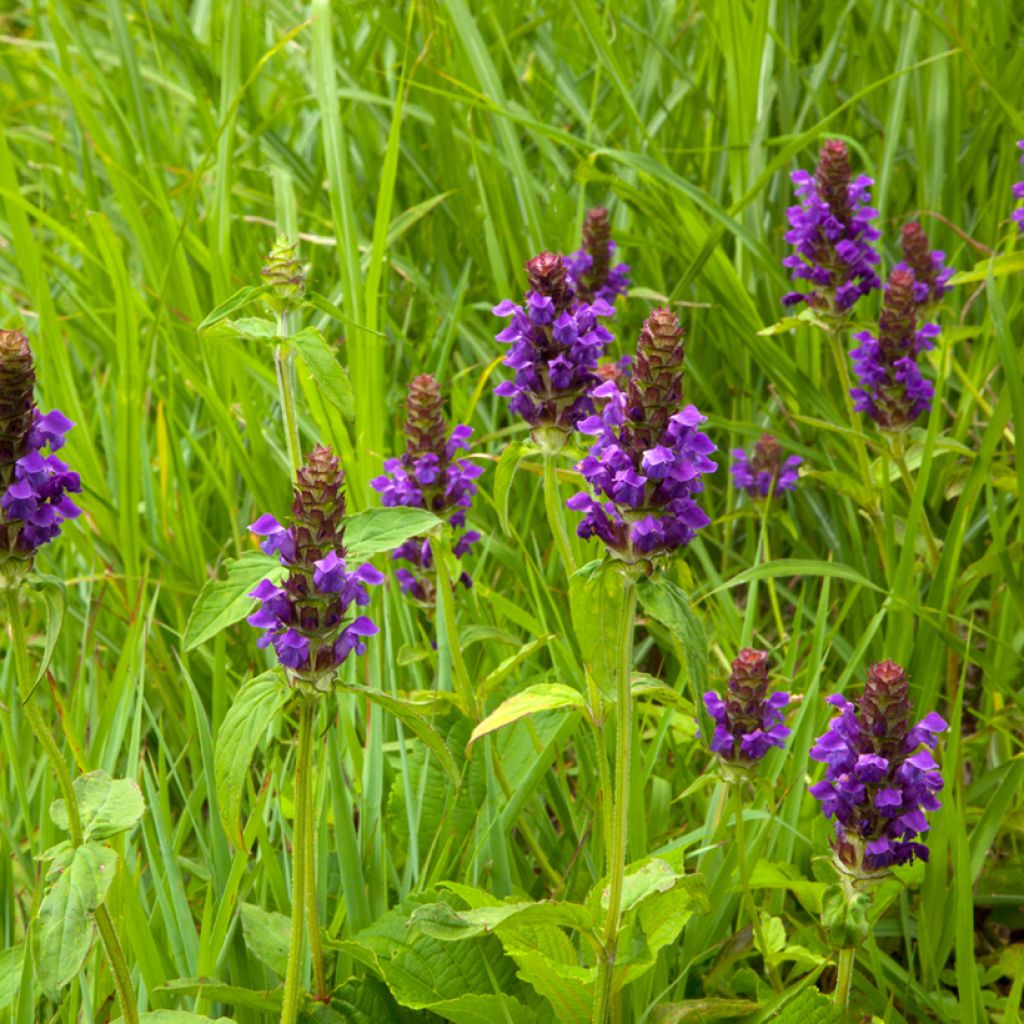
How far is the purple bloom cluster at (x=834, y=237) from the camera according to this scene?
9.20 ft

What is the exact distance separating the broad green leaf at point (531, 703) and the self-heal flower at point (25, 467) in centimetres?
64

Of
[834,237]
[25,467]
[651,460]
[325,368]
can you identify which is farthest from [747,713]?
[834,237]

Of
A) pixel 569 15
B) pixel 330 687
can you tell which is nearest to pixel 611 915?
pixel 330 687

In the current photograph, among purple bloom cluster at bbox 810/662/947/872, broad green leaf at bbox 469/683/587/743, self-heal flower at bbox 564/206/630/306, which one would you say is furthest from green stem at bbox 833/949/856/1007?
self-heal flower at bbox 564/206/630/306

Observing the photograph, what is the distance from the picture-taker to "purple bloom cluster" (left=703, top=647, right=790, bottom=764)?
6.40ft

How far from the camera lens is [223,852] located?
189cm

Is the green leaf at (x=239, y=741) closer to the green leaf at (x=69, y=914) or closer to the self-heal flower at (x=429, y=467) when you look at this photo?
the green leaf at (x=69, y=914)

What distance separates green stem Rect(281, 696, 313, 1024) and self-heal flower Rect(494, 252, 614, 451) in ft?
2.23

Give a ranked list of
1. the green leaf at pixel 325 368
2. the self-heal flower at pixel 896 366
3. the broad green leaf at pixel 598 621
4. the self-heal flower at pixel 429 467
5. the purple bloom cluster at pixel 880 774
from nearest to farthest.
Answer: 1. the broad green leaf at pixel 598 621
2. the purple bloom cluster at pixel 880 774
3. the green leaf at pixel 325 368
4. the self-heal flower at pixel 429 467
5. the self-heal flower at pixel 896 366

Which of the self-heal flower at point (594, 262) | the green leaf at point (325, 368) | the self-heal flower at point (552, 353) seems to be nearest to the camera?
the green leaf at point (325, 368)

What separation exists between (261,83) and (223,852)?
11.4 ft

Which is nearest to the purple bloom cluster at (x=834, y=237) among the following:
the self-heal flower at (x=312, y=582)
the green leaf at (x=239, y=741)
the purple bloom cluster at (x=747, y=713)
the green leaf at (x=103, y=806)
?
the purple bloom cluster at (x=747, y=713)

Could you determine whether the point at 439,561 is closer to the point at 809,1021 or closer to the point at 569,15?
the point at 809,1021

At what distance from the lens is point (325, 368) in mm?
1902
